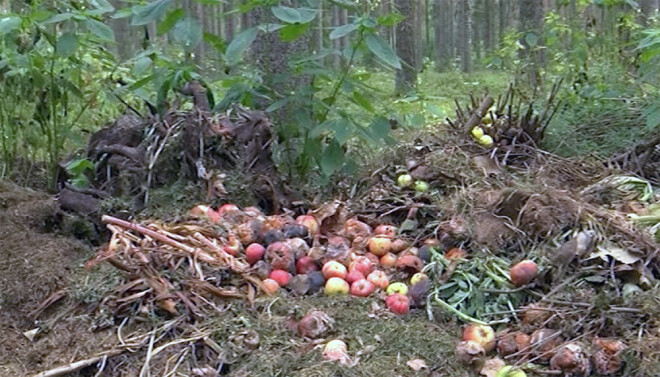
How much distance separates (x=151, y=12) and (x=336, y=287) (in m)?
1.50

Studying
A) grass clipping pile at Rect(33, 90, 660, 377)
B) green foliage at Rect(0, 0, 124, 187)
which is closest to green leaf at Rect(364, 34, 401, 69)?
grass clipping pile at Rect(33, 90, 660, 377)

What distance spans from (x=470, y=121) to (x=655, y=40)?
1100mm

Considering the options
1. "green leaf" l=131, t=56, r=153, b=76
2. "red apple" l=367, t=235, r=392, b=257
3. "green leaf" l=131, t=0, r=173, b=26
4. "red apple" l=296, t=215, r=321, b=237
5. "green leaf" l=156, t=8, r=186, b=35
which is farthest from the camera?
"green leaf" l=131, t=56, r=153, b=76

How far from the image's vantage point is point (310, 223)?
3.07 metres

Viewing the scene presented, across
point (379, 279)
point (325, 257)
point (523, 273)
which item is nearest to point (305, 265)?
point (325, 257)

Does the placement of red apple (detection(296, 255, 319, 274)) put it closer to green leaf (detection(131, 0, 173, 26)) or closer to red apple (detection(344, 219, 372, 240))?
red apple (detection(344, 219, 372, 240))

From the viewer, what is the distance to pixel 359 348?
7.80 feet

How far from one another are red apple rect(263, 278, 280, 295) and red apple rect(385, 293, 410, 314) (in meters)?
0.42

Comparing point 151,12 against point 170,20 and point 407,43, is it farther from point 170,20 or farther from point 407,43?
point 407,43

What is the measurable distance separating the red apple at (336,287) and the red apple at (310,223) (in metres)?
0.36

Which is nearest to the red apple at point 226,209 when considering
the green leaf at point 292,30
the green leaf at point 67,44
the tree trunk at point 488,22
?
the green leaf at point 292,30

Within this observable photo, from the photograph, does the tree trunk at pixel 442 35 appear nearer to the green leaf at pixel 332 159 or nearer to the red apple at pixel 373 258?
the green leaf at pixel 332 159

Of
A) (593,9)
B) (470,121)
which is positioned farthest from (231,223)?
(593,9)

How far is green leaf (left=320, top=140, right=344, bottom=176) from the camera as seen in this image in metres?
3.45
